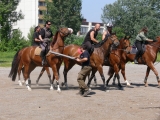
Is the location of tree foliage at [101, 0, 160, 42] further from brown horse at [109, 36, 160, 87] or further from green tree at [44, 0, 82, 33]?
brown horse at [109, 36, 160, 87]

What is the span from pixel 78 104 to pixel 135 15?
73.3 m

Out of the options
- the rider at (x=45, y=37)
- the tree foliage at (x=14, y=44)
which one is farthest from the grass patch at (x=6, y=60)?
the rider at (x=45, y=37)

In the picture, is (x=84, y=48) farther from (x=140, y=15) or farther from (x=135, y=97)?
(x=140, y=15)

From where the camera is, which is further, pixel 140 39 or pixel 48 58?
pixel 140 39

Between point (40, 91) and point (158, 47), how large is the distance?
6.26 meters

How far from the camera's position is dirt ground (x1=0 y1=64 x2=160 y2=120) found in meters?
11.5

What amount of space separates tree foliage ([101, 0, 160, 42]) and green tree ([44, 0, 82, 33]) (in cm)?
660

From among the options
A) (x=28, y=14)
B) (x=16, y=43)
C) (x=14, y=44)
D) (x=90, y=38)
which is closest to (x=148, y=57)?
(x=90, y=38)

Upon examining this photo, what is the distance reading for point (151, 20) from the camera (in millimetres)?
81625

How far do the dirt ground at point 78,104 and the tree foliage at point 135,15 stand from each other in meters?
64.4

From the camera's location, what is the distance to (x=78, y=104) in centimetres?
1362

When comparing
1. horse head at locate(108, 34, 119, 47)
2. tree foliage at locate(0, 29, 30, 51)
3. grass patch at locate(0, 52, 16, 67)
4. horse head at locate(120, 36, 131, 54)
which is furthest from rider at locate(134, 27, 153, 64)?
tree foliage at locate(0, 29, 30, 51)

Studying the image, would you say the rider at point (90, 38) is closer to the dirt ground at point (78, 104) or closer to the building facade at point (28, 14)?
the dirt ground at point (78, 104)

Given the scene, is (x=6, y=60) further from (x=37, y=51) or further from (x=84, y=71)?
(x=84, y=71)
